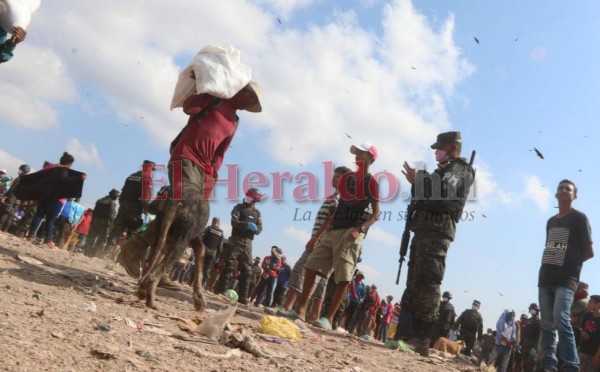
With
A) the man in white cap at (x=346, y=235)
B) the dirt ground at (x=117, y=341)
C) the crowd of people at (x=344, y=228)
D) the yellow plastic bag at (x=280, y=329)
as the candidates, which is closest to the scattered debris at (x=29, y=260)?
the dirt ground at (x=117, y=341)

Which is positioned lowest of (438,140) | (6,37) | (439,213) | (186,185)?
(186,185)

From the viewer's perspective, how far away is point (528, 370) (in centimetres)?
1369

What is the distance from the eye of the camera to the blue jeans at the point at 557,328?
447cm

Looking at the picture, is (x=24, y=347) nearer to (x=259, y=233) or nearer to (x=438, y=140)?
(x=438, y=140)

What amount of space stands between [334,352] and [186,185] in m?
1.76

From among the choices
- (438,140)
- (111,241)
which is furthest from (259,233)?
(438,140)

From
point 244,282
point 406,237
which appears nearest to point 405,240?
point 406,237

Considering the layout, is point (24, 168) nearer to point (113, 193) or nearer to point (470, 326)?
point (113, 193)

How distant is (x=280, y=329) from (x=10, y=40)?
3.67 meters

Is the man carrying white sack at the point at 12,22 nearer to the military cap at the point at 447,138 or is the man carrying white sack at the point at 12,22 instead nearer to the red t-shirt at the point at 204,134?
the red t-shirt at the point at 204,134

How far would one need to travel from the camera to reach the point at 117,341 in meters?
2.32

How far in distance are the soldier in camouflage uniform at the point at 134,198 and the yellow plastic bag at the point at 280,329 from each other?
5.36m

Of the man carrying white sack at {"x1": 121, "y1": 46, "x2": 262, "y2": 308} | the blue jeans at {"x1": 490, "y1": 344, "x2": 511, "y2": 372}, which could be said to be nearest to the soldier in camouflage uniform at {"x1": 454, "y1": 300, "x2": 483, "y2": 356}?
the blue jeans at {"x1": 490, "y1": 344, "x2": 511, "y2": 372}

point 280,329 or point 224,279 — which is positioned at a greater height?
point 224,279
